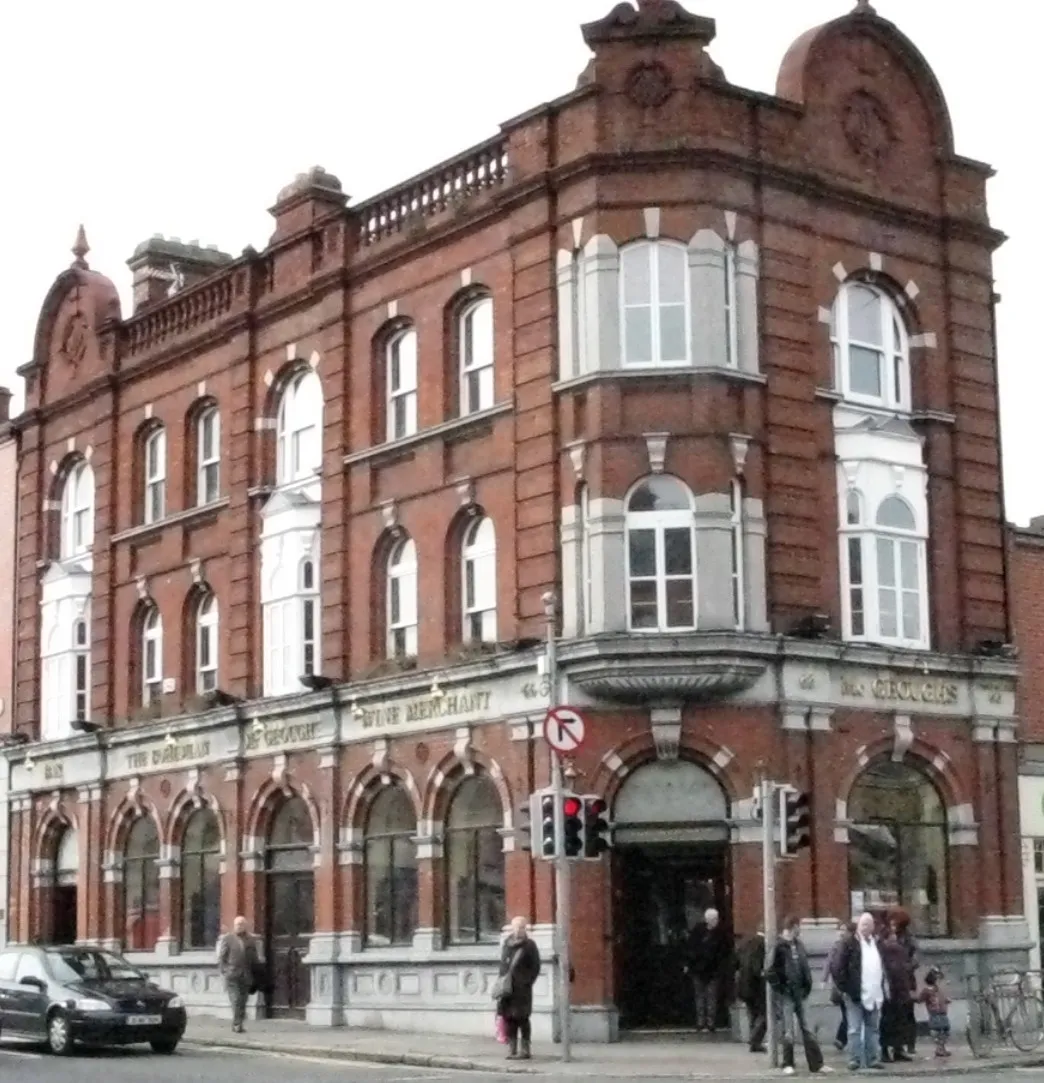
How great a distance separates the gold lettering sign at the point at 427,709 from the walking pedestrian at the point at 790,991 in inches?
284

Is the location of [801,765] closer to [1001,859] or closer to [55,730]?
[1001,859]

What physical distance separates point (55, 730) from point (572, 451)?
53.2 ft

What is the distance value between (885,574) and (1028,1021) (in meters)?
6.82

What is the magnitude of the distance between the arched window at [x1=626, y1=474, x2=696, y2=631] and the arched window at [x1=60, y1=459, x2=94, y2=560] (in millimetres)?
15586

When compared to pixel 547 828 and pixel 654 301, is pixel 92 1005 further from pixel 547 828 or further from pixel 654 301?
pixel 654 301

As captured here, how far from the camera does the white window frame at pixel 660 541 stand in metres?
28.7

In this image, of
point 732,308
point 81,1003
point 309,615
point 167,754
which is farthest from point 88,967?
point 732,308

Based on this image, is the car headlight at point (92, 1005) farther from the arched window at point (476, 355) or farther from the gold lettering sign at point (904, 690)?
the gold lettering sign at point (904, 690)

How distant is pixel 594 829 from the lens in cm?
2595

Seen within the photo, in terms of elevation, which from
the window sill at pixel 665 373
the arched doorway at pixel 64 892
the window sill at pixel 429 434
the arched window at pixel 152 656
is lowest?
the arched doorway at pixel 64 892

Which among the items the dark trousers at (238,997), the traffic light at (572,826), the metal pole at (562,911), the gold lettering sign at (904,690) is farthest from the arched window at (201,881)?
the gold lettering sign at (904,690)

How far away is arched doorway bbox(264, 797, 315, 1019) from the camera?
3422cm

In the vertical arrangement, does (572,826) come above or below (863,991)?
above

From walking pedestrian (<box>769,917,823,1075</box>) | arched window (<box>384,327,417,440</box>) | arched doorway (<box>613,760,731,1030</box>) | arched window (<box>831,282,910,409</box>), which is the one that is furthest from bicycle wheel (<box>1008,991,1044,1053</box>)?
arched window (<box>384,327,417,440</box>)
